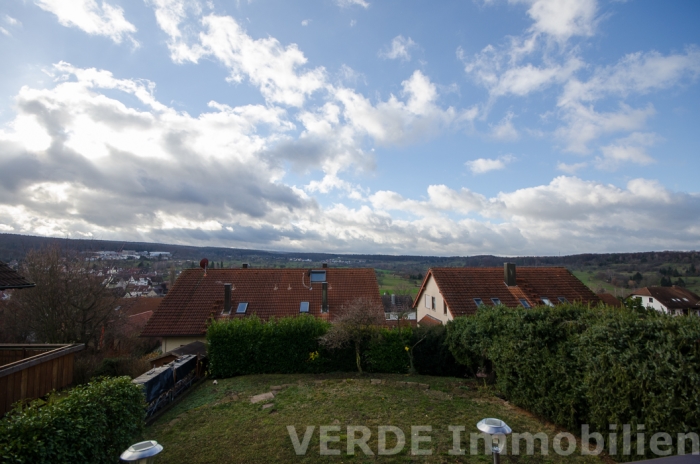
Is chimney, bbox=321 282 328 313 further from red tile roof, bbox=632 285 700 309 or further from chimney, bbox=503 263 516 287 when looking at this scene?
red tile roof, bbox=632 285 700 309

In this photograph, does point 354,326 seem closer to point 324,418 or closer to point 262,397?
point 262,397

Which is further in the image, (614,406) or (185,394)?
(185,394)

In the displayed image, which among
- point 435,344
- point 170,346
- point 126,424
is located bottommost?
point 170,346

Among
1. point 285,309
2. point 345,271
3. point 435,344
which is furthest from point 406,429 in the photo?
point 345,271

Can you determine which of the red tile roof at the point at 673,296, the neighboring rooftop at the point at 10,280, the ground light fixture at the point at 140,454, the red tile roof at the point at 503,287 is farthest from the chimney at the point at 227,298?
the red tile roof at the point at 673,296

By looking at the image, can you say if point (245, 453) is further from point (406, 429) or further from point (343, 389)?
point (343, 389)

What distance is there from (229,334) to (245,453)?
732 cm

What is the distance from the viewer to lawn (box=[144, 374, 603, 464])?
579 cm

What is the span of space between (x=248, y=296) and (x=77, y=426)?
627 inches

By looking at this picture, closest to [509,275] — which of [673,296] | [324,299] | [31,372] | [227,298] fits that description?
[324,299]

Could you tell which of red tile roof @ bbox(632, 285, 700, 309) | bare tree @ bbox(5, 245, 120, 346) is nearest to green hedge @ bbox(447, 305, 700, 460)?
bare tree @ bbox(5, 245, 120, 346)

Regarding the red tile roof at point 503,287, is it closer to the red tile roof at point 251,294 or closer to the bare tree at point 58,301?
the red tile roof at point 251,294

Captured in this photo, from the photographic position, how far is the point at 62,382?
816 cm

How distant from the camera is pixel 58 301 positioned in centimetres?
1933
